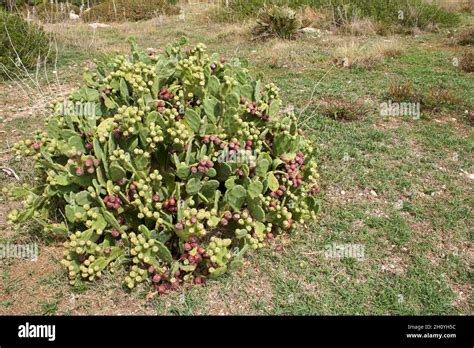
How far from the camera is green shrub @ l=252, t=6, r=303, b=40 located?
10266 mm

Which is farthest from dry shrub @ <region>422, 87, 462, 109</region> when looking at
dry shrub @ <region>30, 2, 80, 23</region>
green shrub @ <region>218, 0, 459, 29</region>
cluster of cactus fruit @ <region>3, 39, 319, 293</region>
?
dry shrub @ <region>30, 2, 80, 23</region>

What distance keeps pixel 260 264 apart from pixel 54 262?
163cm

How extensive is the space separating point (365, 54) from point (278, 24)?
107 inches

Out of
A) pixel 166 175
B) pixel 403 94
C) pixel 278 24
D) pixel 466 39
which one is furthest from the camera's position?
pixel 278 24

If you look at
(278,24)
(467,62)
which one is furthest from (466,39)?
(278,24)

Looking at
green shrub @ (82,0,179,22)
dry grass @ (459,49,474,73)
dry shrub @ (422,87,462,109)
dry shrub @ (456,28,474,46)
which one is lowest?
dry shrub @ (422,87,462,109)

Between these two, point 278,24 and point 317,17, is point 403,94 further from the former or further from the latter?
point 317,17

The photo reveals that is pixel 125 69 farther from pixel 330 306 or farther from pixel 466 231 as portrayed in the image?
pixel 466 231

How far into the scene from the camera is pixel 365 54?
8398mm

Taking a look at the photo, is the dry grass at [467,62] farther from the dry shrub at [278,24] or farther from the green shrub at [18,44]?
the green shrub at [18,44]

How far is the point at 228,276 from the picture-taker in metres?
3.30

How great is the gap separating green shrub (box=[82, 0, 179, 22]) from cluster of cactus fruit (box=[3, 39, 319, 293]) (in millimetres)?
12771

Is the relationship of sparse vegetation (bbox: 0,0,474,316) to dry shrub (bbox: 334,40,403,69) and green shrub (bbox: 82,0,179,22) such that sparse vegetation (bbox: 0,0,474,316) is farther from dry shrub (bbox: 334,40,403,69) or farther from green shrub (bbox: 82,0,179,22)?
green shrub (bbox: 82,0,179,22)

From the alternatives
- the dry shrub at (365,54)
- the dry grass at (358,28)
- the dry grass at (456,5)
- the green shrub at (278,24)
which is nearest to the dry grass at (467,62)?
the dry shrub at (365,54)
